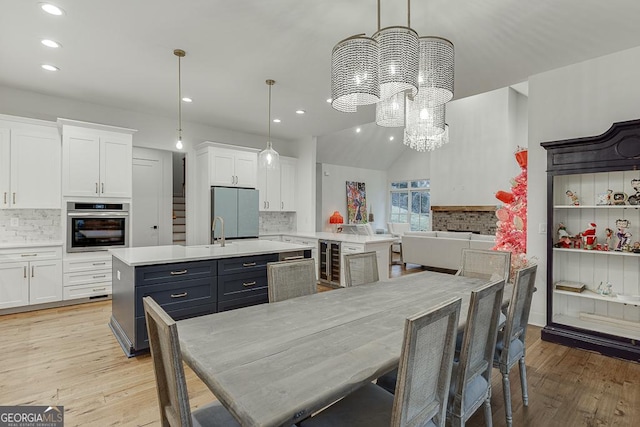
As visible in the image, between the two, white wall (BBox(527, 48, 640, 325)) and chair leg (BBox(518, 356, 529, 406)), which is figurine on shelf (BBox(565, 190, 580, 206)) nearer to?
white wall (BBox(527, 48, 640, 325))

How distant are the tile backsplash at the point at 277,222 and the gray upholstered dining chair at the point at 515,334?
527 centimetres

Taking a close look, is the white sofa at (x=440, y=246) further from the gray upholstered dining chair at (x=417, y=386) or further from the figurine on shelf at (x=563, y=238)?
the gray upholstered dining chair at (x=417, y=386)

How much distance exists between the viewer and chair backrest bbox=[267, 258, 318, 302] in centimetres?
223

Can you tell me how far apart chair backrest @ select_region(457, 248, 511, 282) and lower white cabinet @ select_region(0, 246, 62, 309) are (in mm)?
4913

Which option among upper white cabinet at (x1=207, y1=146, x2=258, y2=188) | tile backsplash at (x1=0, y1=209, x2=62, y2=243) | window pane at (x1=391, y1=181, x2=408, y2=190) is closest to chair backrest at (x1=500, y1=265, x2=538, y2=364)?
upper white cabinet at (x1=207, y1=146, x2=258, y2=188)

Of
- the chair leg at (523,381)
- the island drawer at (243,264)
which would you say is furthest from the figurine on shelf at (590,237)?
the island drawer at (243,264)

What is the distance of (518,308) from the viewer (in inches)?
80.5

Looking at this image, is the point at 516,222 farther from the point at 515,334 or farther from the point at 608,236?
the point at 515,334

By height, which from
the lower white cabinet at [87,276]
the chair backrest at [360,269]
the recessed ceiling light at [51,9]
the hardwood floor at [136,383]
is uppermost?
the recessed ceiling light at [51,9]

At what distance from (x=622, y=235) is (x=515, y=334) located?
77.2 inches

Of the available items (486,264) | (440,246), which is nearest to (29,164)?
(486,264)

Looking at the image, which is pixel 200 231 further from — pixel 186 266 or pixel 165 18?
pixel 165 18

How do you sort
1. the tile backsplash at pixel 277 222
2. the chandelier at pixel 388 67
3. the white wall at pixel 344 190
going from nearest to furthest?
1. the chandelier at pixel 388 67
2. the tile backsplash at pixel 277 222
3. the white wall at pixel 344 190

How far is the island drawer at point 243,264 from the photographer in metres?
3.32
